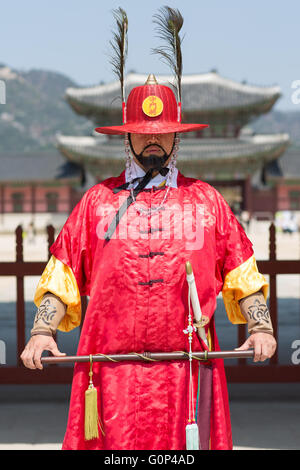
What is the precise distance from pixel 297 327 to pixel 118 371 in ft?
14.2

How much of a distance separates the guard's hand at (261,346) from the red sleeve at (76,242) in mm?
617

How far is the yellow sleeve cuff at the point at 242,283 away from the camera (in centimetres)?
194

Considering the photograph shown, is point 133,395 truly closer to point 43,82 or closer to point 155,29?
point 155,29

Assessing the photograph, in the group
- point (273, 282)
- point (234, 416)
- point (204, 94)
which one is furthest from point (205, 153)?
point (234, 416)

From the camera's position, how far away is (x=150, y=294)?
1904 millimetres

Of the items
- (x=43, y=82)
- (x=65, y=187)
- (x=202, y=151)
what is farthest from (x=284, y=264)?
(x=43, y=82)

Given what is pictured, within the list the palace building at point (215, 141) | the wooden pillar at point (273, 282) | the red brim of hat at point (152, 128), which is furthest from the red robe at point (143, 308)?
the palace building at point (215, 141)

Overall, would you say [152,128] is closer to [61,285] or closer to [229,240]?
[229,240]

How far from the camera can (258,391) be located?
3879mm

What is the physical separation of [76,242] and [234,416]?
199 cm

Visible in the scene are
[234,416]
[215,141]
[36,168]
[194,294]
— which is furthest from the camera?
[36,168]

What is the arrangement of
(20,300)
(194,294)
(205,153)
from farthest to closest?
(205,153), (20,300), (194,294)

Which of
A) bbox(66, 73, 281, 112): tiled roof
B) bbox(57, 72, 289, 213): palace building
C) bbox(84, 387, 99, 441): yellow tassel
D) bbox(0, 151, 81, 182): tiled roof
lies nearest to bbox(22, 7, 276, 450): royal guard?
bbox(84, 387, 99, 441): yellow tassel

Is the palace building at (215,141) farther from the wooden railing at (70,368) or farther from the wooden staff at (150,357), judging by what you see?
the wooden staff at (150,357)
